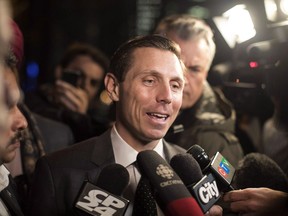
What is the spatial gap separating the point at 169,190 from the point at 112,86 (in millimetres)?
694

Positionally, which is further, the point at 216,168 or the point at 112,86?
the point at 112,86

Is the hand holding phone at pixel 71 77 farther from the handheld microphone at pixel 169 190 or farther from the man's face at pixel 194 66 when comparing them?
the handheld microphone at pixel 169 190

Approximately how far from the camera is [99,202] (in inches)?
50.8

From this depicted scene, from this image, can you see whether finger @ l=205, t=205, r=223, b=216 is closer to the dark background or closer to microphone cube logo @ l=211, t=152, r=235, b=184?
microphone cube logo @ l=211, t=152, r=235, b=184

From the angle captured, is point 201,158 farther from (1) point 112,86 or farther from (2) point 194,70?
(2) point 194,70

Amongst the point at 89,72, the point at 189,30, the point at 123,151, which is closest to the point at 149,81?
the point at 123,151

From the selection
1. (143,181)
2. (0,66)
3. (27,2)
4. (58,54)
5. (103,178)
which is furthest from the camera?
(58,54)

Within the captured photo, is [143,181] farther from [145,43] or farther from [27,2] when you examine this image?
[27,2]

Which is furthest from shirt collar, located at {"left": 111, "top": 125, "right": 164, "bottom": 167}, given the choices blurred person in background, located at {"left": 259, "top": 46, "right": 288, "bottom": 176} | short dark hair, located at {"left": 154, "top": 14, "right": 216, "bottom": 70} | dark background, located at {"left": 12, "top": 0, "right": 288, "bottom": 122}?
dark background, located at {"left": 12, "top": 0, "right": 288, "bottom": 122}

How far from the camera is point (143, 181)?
5.08 feet

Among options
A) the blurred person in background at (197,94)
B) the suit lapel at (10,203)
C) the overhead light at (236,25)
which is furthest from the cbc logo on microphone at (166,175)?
the overhead light at (236,25)

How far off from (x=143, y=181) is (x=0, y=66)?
0.96 meters

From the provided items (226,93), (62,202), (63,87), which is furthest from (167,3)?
(62,202)

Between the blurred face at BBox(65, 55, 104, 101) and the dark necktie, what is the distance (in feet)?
6.10
